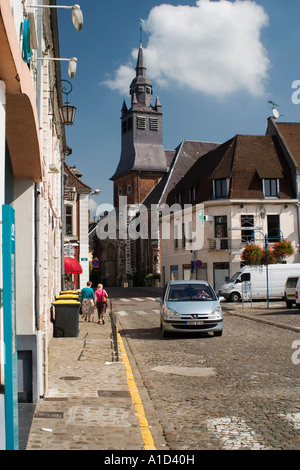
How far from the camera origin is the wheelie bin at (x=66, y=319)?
51.4ft

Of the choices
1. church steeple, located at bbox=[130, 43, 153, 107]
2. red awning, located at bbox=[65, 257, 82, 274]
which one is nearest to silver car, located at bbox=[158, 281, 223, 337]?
red awning, located at bbox=[65, 257, 82, 274]

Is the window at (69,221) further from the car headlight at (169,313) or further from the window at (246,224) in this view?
the car headlight at (169,313)

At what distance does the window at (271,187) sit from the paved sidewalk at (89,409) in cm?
3336

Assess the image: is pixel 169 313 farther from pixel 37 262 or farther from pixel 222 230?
pixel 222 230

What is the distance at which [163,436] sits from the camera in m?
5.98

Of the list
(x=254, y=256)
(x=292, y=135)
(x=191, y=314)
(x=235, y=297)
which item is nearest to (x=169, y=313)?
(x=191, y=314)

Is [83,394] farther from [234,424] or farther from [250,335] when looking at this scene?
[250,335]

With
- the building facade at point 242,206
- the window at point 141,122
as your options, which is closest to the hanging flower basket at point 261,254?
the building facade at point 242,206

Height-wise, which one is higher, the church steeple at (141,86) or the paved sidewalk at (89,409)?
the church steeple at (141,86)

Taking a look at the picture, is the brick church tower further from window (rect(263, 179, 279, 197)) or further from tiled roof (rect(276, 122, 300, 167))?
window (rect(263, 179, 279, 197))

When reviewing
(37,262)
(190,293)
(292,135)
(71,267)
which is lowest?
(190,293)

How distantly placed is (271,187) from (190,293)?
28933 millimetres

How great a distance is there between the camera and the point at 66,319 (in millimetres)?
15820

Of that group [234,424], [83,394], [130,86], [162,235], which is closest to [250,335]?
[83,394]
